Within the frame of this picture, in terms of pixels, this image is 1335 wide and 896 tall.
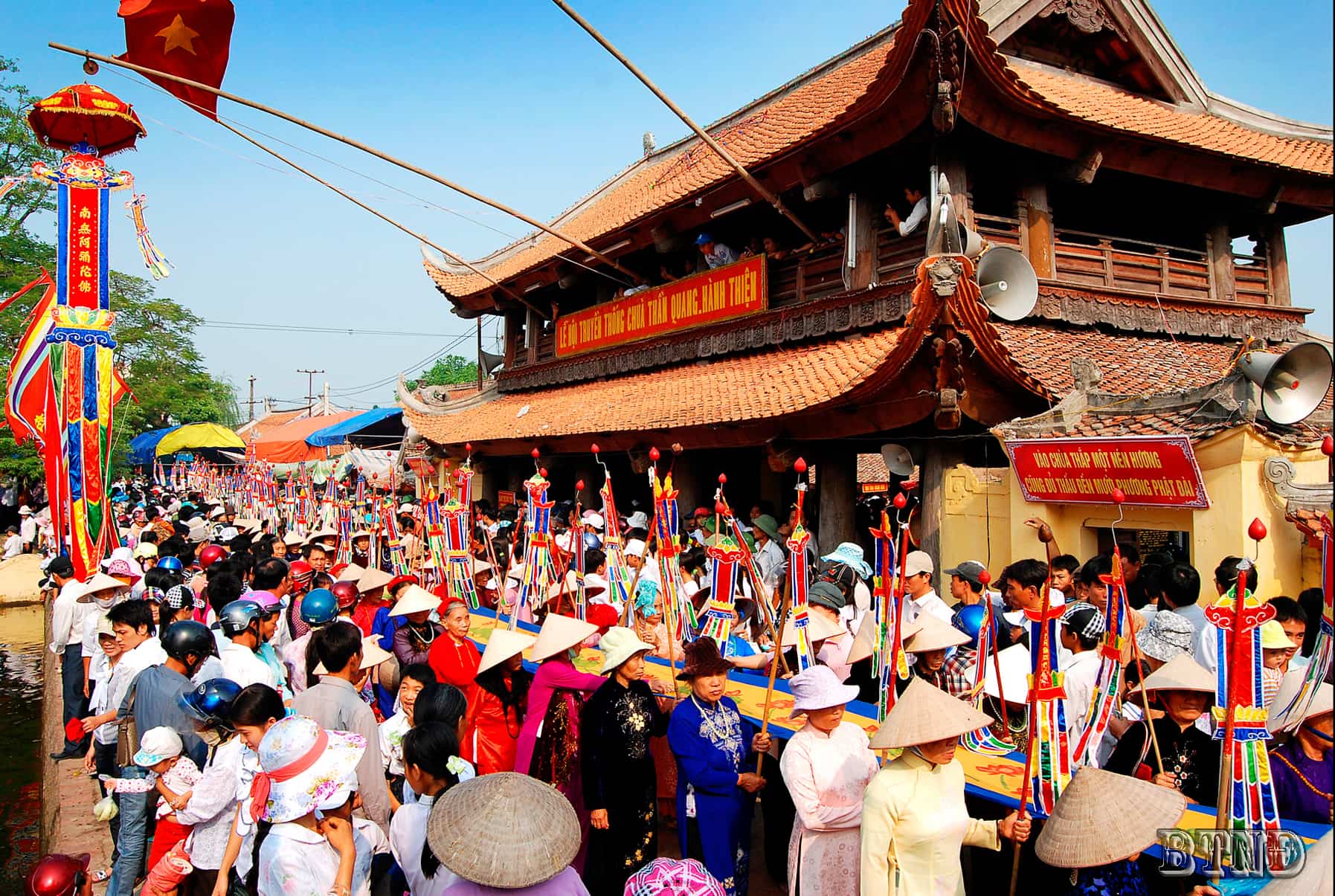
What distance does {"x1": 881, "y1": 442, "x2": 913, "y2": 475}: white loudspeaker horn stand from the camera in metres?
8.42

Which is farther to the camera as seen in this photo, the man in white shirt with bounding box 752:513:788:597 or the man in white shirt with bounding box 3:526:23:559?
the man in white shirt with bounding box 3:526:23:559

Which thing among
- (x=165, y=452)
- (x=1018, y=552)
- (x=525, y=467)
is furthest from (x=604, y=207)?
(x=165, y=452)

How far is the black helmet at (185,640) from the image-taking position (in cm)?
446

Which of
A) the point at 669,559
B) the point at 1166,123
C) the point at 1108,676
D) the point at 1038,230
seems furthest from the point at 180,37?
the point at 1166,123

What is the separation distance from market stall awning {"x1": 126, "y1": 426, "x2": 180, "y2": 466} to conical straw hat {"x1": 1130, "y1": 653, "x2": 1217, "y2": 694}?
31.7 metres

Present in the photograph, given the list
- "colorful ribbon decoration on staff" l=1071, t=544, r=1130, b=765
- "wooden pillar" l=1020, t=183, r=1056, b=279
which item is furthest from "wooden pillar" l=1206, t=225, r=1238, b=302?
"colorful ribbon decoration on staff" l=1071, t=544, r=1130, b=765

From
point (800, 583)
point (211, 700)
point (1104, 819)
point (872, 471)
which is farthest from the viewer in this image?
point (872, 471)

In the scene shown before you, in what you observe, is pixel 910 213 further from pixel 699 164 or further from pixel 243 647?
pixel 243 647

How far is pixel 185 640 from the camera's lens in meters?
4.46

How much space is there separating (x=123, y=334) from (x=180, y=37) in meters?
26.4

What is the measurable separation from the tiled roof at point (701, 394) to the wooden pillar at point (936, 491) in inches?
41.6

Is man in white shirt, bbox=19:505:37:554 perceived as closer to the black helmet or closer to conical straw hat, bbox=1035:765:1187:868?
the black helmet

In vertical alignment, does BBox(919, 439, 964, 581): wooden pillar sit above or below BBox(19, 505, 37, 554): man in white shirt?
above

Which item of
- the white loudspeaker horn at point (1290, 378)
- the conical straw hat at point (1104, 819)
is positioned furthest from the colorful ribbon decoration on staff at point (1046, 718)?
the white loudspeaker horn at point (1290, 378)
